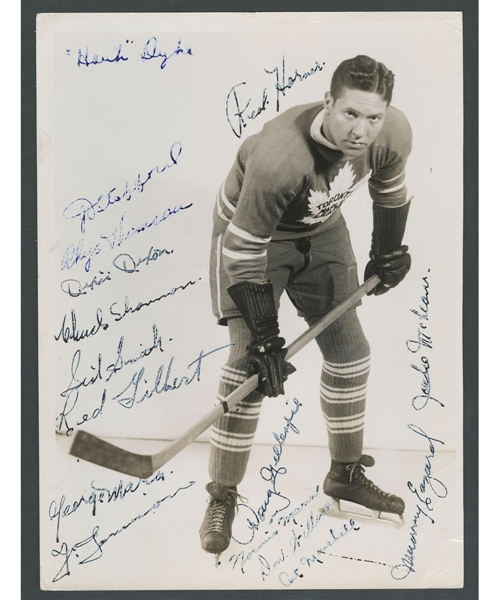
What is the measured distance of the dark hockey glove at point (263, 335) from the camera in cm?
232

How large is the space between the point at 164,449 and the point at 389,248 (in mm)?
852

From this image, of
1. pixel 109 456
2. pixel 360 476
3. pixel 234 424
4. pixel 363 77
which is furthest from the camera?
pixel 360 476

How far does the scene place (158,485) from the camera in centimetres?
246

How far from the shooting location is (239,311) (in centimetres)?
240
